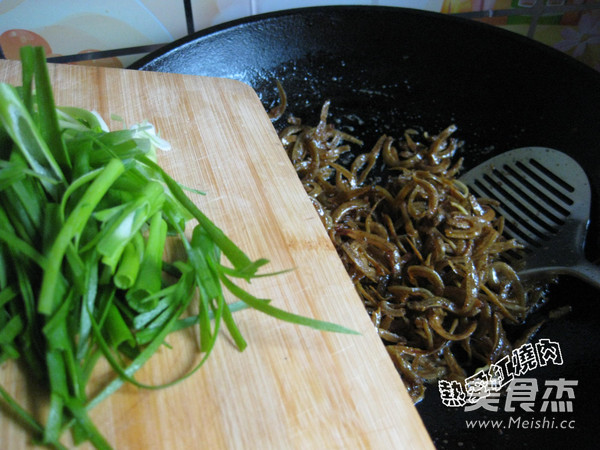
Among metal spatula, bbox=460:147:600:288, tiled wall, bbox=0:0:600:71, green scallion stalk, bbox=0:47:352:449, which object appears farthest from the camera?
tiled wall, bbox=0:0:600:71

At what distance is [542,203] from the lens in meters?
1.44

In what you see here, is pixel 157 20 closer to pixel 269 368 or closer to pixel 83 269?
pixel 83 269

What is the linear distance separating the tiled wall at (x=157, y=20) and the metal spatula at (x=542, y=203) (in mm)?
656

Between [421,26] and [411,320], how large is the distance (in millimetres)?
1049

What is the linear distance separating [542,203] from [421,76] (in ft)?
2.10

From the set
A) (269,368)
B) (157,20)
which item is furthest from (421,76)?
(269,368)

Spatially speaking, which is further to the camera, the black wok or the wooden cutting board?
the black wok

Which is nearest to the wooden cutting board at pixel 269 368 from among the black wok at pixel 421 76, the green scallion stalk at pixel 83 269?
the green scallion stalk at pixel 83 269

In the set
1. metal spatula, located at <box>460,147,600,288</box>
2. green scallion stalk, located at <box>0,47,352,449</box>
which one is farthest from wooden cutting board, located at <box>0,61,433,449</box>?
metal spatula, located at <box>460,147,600,288</box>

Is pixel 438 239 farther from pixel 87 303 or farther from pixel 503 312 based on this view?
pixel 87 303

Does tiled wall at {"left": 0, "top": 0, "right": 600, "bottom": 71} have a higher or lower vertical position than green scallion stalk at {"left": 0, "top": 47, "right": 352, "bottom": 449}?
higher

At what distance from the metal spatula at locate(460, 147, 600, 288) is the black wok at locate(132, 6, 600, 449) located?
5 cm

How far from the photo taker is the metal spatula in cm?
133

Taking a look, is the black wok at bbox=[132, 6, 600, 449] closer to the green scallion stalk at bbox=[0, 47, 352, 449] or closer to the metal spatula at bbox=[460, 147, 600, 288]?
the metal spatula at bbox=[460, 147, 600, 288]
